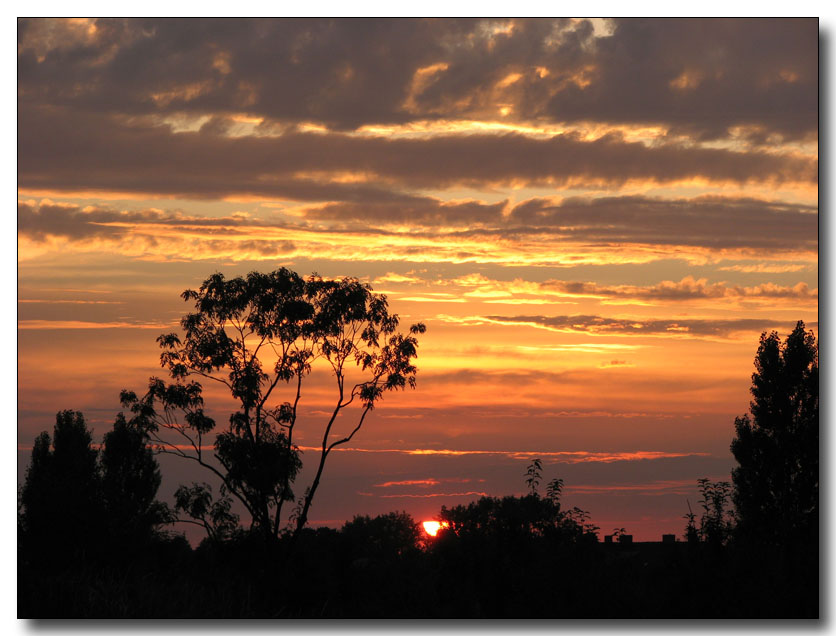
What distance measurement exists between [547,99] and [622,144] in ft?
3.57

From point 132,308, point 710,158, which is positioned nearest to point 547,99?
point 710,158

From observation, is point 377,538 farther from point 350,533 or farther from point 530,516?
point 530,516

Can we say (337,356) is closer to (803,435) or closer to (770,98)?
(803,435)

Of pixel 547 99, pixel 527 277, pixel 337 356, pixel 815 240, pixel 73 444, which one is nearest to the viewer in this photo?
pixel 815 240

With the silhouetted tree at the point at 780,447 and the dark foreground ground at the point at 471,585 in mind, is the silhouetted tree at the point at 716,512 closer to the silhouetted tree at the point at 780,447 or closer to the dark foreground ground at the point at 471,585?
the silhouetted tree at the point at 780,447

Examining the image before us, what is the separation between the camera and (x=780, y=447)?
1861cm

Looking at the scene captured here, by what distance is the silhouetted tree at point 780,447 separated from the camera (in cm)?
1240

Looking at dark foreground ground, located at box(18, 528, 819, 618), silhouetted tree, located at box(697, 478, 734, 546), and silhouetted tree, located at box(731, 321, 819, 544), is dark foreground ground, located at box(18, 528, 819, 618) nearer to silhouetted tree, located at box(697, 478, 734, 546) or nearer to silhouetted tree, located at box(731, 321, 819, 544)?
silhouetted tree, located at box(697, 478, 734, 546)

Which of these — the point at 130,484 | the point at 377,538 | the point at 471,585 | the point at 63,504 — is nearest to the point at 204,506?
the point at 63,504

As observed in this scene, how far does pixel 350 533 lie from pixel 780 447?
27.5 feet

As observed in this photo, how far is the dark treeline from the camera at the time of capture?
35.1 ft

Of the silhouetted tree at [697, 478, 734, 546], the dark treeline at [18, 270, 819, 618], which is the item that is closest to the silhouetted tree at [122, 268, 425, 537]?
the dark treeline at [18, 270, 819, 618]

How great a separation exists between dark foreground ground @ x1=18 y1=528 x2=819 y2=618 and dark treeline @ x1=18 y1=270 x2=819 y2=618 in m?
0.03

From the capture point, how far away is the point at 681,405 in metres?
11.8
